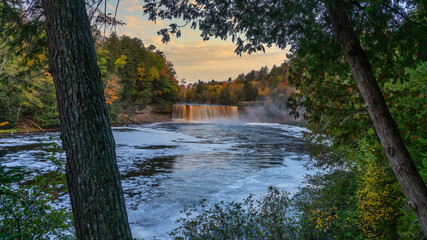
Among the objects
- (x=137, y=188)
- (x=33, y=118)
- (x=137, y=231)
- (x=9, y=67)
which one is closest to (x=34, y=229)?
(x=137, y=231)

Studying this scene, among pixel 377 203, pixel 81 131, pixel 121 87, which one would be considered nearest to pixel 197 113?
pixel 121 87

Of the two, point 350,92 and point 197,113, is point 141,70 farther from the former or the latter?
point 350,92

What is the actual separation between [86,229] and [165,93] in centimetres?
4897

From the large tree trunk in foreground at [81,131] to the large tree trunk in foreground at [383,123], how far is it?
264 cm

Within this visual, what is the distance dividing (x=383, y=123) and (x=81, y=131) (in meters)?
3.26

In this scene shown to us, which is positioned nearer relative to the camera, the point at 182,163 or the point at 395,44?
the point at 395,44

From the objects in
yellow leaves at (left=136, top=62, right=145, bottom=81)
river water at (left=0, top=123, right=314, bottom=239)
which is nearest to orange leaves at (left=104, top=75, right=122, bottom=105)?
yellow leaves at (left=136, top=62, right=145, bottom=81)

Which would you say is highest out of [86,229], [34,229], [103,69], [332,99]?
[103,69]

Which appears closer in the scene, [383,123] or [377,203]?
[383,123]

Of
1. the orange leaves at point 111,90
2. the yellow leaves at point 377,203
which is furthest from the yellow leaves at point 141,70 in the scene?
the yellow leaves at point 377,203

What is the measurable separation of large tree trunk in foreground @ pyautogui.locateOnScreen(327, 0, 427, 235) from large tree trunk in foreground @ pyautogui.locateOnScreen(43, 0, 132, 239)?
2.64 m

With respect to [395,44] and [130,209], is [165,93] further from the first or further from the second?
[395,44]

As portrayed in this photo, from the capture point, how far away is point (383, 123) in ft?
9.61

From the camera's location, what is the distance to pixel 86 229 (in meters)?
2.35
